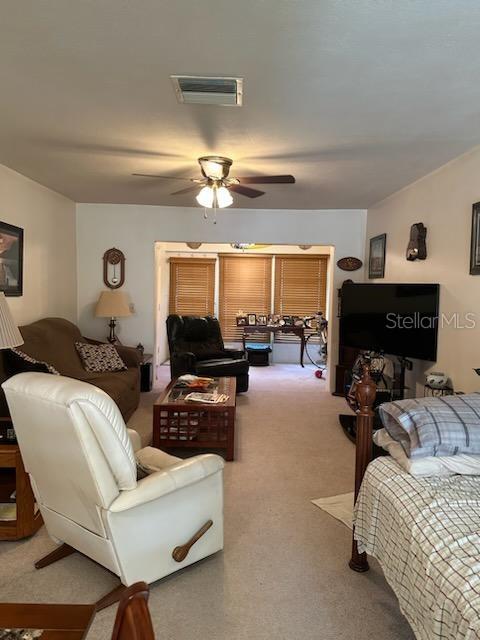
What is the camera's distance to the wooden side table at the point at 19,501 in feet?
7.37

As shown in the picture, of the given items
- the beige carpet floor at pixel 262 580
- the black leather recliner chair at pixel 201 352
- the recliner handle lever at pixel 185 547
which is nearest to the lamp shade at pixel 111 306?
the black leather recliner chair at pixel 201 352

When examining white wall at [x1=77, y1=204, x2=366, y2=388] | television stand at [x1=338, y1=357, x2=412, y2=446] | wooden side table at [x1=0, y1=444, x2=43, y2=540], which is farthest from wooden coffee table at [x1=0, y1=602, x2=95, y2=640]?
white wall at [x1=77, y1=204, x2=366, y2=388]

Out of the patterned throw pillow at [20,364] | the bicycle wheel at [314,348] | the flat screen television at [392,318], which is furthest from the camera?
the bicycle wheel at [314,348]

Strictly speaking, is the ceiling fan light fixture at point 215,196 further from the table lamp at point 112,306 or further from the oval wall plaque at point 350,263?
the oval wall plaque at point 350,263

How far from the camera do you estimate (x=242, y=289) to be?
27.0 ft

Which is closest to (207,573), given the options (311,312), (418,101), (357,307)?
(418,101)

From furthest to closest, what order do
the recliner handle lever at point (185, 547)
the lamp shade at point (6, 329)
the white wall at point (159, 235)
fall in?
the white wall at point (159, 235) → the lamp shade at point (6, 329) → the recliner handle lever at point (185, 547)

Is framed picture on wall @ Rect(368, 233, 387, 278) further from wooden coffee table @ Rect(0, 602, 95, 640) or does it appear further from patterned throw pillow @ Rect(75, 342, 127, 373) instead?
wooden coffee table @ Rect(0, 602, 95, 640)

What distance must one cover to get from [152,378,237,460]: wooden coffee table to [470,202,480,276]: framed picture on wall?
2.06 m

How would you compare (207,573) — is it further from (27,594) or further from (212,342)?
(212,342)

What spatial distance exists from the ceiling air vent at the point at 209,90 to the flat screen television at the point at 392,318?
7.50 feet

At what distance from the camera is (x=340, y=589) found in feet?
6.51

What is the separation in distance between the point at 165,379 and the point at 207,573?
4523 mm

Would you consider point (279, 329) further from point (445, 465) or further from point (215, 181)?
point (445, 465)
